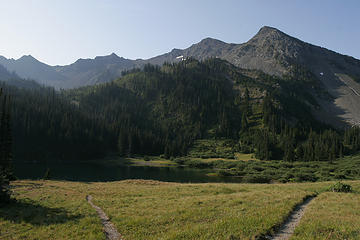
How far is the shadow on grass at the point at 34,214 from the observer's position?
2181cm

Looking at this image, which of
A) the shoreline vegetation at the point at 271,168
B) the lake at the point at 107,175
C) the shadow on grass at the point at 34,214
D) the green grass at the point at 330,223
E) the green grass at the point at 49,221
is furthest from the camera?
the shoreline vegetation at the point at 271,168

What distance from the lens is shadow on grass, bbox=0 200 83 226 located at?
21812mm

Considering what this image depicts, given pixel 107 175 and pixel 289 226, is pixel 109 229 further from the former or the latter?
pixel 107 175

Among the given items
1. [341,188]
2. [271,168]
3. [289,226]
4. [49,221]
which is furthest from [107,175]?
[289,226]

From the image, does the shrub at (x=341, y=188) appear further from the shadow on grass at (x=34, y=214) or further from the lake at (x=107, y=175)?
the lake at (x=107, y=175)

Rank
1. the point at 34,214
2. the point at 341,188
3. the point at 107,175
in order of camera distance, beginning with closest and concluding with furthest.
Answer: the point at 34,214 < the point at 341,188 < the point at 107,175

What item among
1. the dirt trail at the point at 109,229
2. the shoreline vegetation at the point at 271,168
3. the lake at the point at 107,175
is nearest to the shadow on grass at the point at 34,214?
the dirt trail at the point at 109,229

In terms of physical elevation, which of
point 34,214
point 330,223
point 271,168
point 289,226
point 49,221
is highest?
point 330,223

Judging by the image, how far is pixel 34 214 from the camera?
24.1 metres

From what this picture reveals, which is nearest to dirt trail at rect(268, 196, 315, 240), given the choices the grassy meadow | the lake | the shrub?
the grassy meadow

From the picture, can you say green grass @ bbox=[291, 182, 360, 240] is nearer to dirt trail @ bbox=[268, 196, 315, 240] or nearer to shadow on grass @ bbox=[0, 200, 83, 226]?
dirt trail @ bbox=[268, 196, 315, 240]

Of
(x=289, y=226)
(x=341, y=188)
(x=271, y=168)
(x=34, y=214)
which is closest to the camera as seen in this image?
(x=289, y=226)

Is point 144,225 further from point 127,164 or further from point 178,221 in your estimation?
point 127,164

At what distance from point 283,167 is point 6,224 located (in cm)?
13317
